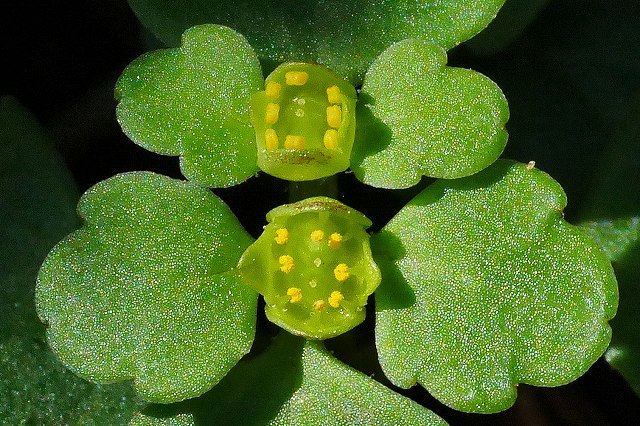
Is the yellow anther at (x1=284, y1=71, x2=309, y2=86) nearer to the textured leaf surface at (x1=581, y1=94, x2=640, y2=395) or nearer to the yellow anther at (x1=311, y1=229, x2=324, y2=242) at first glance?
the yellow anther at (x1=311, y1=229, x2=324, y2=242)

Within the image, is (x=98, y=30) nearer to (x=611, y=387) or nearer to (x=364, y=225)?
(x=364, y=225)

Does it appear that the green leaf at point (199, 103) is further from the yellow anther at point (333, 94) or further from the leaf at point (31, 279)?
the leaf at point (31, 279)

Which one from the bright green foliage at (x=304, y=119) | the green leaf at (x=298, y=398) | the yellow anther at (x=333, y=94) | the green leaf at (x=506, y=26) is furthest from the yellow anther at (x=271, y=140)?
the green leaf at (x=506, y=26)

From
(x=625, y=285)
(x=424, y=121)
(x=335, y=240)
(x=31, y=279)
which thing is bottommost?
(x=625, y=285)

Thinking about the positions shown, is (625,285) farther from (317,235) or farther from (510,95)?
(317,235)

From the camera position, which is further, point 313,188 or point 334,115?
point 313,188

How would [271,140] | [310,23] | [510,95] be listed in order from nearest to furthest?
1. [271,140]
2. [310,23]
3. [510,95]

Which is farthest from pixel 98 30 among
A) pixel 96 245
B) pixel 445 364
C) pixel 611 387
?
pixel 611 387

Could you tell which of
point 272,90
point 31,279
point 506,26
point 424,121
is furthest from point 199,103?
point 506,26

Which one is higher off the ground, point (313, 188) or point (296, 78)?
point (296, 78)
